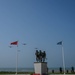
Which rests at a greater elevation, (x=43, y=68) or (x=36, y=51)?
(x=36, y=51)

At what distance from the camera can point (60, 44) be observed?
108 ft

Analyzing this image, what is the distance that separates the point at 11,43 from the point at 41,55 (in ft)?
21.1

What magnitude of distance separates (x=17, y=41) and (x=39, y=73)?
689cm

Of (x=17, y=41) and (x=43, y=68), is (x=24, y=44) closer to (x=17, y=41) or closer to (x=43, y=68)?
(x=17, y=41)

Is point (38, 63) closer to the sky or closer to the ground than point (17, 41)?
closer to the ground

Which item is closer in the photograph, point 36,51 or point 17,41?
point 17,41

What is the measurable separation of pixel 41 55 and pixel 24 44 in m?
4.04

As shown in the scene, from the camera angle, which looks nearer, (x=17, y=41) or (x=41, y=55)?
(x=17, y=41)

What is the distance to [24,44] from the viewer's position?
110 ft

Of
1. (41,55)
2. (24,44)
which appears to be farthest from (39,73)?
(24,44)

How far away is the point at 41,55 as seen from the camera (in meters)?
35.4

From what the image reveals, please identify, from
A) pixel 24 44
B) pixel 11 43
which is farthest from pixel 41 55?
pixel 11 43

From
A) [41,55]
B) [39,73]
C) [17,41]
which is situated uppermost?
[17,41]

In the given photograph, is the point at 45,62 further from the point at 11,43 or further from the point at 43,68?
the point at 11,43
